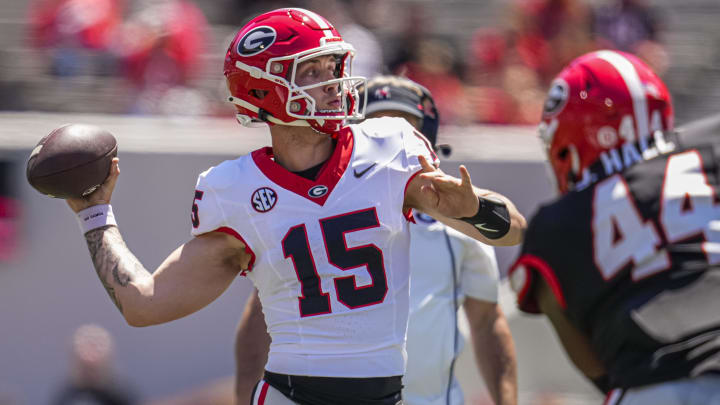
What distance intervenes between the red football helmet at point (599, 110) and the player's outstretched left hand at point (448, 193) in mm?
517

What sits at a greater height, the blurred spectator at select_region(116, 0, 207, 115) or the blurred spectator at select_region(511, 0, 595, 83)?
the blurred spectator at select_region(511, 0, 595, 83)

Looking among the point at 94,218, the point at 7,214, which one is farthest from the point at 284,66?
the point at 7,214

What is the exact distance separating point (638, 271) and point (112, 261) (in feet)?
4.70

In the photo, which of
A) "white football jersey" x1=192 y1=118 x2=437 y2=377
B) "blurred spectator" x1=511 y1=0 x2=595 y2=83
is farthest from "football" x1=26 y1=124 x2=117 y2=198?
"blurred spectator" x1=511 y1=0 x2=595 y2=83

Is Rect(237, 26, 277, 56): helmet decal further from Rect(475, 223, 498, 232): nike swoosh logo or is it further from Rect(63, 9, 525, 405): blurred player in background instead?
Rect(475, 223, 498, 232): nike swoosh logo

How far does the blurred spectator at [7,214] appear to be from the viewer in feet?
23.2

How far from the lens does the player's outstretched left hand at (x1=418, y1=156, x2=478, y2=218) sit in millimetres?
2973

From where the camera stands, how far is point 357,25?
8.67 m

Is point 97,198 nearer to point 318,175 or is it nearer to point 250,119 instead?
point 250,119

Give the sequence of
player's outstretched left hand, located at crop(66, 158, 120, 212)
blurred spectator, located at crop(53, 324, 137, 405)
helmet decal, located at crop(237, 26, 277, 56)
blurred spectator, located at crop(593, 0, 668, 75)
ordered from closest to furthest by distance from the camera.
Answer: helmet decal, located at crop(237, 26, 277, 56) → player's outstretched left hand, located at crop(66, 158, 120, 212) → blurred spectator, located at crop(53, 324, 137, 405) → blurred spectator, located at crop(593, 0, 668, 75)

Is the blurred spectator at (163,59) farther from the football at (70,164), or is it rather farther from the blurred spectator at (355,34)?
the football at (70,164)

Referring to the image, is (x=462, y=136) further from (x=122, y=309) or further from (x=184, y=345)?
(x=122, y=309)

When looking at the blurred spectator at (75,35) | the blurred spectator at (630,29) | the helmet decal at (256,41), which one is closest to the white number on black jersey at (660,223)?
the helmet decal at (256,41)

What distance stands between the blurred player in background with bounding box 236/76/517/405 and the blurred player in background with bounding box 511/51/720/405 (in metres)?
0.81
